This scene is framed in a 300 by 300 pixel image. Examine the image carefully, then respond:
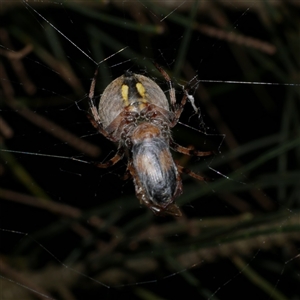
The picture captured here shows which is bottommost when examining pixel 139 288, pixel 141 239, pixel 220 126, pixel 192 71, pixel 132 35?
pixel 139 288

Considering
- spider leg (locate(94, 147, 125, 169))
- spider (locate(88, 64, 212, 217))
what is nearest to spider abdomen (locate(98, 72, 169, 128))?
spider (locate(88, 64, 212, 217))

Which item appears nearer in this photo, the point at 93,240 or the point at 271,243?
the point at 271,243

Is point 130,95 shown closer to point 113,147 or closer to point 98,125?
point 98,125

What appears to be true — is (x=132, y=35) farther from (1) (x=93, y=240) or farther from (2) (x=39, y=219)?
(2) (x=39, y=219)

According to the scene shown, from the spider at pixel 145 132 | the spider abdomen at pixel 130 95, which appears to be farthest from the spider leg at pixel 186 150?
the spider abdomen at pixel 130 95

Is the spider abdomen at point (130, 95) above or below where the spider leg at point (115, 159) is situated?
above

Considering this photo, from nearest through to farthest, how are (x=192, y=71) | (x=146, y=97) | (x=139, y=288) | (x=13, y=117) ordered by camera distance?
(x=146, y=97)
(x=139, y=288)
(x=13, y=117)
(x=192, y=71)

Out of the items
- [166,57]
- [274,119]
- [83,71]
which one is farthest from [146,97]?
[274,119]

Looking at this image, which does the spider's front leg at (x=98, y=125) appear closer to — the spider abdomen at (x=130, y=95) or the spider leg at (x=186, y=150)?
the spider abdomen at (x=130, y=95)
